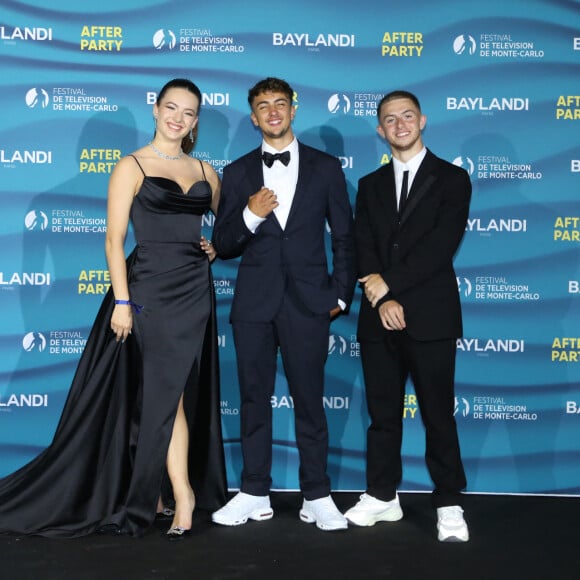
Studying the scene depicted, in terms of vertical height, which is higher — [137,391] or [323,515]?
[137,391]

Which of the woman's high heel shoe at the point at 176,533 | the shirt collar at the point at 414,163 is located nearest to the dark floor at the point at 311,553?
the woman's high heel shoe at the point at 176,533

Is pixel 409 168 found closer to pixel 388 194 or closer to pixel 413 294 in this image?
pixel 388 194

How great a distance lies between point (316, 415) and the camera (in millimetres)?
3424

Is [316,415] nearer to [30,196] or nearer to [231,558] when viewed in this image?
[231,558]

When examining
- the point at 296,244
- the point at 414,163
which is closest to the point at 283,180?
the point at 296,244

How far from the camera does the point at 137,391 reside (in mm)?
3367

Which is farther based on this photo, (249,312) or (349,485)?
(349,485)

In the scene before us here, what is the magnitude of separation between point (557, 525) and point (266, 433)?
4.56 feet

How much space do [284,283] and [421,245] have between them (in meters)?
0.61

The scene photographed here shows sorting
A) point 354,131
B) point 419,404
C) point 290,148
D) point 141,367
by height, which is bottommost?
point 419,404

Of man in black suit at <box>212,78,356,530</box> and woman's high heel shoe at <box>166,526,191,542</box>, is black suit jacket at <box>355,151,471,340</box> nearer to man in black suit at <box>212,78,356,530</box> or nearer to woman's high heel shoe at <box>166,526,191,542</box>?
man in black suit at <box>212,78,356,530</box>

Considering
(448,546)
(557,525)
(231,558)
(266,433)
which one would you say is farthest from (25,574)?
(557,525)

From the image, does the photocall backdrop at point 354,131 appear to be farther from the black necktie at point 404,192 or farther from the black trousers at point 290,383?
the black trousers at point 290,383

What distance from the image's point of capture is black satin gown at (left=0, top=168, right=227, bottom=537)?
3.26 m
